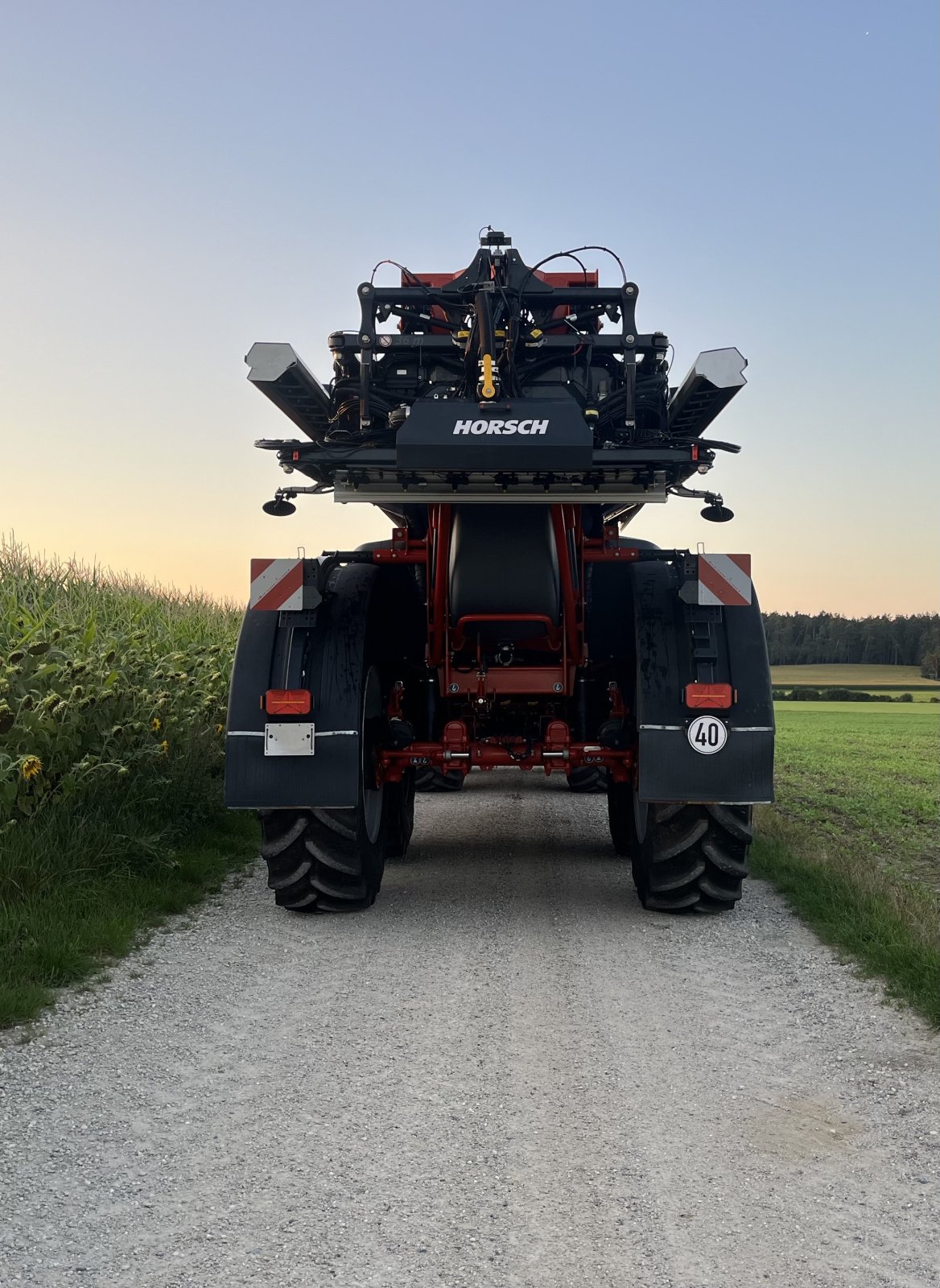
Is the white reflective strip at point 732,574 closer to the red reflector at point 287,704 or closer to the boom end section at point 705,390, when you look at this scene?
the boom end section at point 705,390

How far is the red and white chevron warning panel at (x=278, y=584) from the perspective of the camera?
7.46 m

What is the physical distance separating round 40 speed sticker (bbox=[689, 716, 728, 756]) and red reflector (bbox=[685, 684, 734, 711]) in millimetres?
114

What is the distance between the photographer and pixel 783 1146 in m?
3.90

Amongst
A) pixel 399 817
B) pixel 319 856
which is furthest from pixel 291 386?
pixel 399 817

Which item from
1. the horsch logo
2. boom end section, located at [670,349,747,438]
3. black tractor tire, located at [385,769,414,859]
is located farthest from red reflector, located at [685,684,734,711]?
black tractor tire, located at [385,769,414,859]

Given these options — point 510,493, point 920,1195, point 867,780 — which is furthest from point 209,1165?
point 867,780

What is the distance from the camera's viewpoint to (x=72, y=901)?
6691 millimetres

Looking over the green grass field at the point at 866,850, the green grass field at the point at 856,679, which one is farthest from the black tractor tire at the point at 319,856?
the green grass field at the point at 856,679

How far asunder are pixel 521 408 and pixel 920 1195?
429cm

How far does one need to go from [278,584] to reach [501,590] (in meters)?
1.35

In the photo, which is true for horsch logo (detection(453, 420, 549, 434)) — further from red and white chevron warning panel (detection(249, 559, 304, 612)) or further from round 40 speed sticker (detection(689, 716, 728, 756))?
round 40 speed sticker (detection(689, 716, 728, 756))

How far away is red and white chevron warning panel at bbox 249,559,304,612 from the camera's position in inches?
294

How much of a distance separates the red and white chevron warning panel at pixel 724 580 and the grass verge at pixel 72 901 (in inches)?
144

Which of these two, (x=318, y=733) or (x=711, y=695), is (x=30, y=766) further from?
(x=711, y=695)
